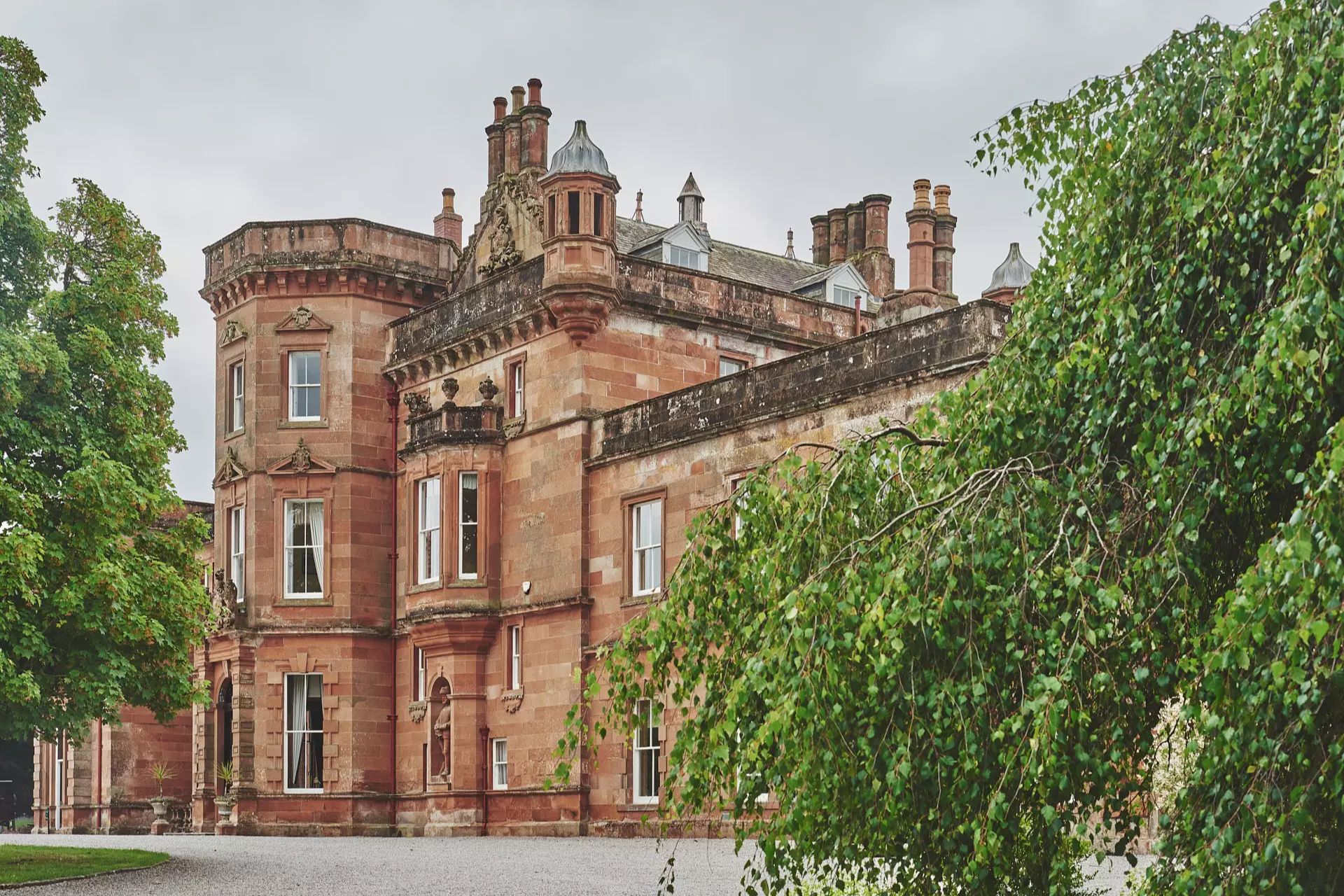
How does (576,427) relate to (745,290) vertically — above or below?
below

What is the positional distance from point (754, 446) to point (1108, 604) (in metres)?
20.9

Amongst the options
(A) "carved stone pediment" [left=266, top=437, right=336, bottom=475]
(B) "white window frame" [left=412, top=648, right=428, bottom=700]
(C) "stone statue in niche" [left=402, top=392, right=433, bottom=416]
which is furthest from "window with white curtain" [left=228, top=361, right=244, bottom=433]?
(B) "white window frame" [left=412, top=648, right=428, bottom=700]

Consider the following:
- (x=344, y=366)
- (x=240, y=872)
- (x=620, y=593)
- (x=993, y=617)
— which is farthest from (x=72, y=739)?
(x=993, y=617)

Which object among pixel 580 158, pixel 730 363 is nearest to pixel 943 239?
pixel 730 363

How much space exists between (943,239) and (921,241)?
5.67 meters

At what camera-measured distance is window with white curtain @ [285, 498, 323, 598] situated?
3722cm

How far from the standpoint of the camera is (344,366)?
37.4m

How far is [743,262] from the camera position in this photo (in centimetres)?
4400

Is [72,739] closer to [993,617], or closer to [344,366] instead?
[344,366]

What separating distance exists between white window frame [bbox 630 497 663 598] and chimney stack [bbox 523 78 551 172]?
27.5 feet

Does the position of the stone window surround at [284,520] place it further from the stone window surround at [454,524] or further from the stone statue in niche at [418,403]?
the stone window surround at [454,524]

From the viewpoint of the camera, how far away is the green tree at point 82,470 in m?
22.7

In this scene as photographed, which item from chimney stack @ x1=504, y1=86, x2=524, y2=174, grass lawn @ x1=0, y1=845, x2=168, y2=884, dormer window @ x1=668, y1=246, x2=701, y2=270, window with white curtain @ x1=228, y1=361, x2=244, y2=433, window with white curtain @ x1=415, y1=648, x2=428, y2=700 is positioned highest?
chimney stack @ x1=504, y1=86, x2=524, y2=174

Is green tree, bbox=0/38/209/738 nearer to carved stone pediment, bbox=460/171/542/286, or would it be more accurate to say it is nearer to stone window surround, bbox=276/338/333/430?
carved stone pediment, bbox=460/171/542/286
